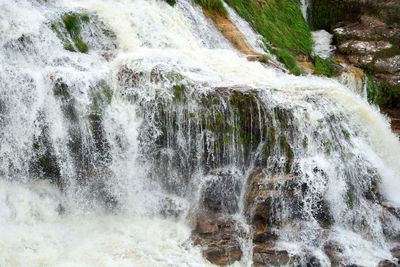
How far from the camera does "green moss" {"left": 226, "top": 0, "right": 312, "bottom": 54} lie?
41.0 ft

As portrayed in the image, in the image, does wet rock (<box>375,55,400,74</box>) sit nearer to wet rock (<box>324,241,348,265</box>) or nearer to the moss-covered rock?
the moss-covered rock

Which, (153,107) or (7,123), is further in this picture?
(153,107)

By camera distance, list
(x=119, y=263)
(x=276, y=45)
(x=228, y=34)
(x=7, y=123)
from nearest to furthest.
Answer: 1. (x=119, y=263)
2. (x=7, y=123)
3. (x=228, y=34)
4. (x=276, y=45)

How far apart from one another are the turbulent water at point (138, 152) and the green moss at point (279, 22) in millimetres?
4998

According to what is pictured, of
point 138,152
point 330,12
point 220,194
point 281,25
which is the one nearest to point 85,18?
point 138,152

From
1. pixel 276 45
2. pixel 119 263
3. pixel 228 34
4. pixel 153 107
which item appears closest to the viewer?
pixel 119 263

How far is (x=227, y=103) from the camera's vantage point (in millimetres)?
7223

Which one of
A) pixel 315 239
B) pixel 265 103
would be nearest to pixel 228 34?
pixel 265 103

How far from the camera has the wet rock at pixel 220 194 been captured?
712 cm

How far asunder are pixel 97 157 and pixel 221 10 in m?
6.54

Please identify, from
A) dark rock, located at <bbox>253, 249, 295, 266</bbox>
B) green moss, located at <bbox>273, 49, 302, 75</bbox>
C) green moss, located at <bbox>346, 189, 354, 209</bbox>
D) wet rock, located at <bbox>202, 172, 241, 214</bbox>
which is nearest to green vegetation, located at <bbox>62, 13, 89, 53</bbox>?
wet rock, located at <bbox>202, 172, 241, 214</bbox>

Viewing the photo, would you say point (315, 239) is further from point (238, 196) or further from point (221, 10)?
point (221, 10)

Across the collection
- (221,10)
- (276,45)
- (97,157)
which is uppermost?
(221,10)

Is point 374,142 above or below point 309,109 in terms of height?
below
